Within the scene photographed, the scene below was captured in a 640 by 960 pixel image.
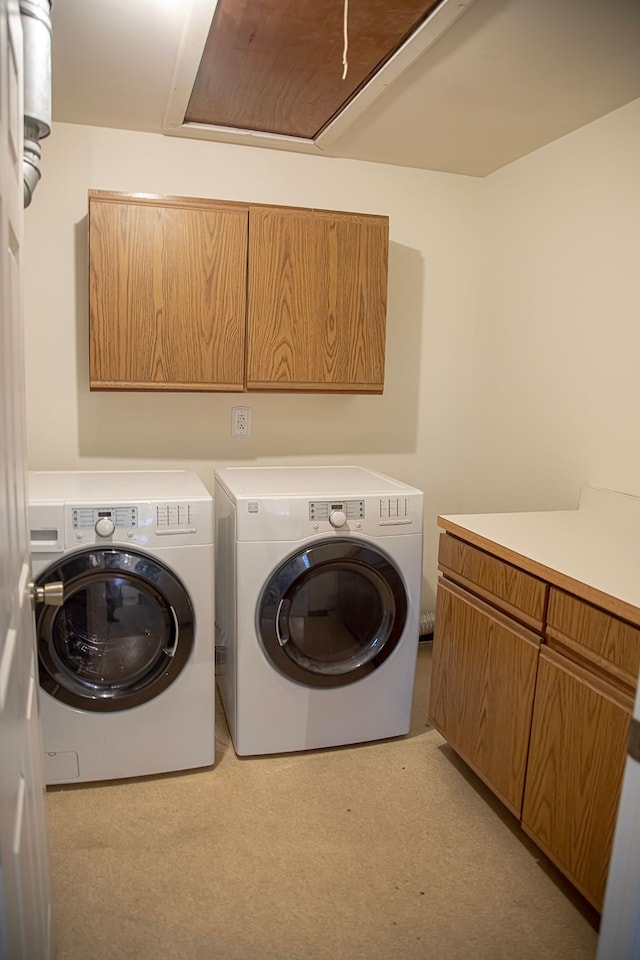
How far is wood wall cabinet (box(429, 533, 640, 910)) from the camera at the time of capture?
4.93 feet

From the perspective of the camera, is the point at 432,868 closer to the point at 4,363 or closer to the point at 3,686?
the point at 3,686

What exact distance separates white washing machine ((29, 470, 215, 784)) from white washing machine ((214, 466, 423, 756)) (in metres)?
0.13

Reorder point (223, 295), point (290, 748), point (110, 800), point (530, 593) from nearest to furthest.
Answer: point (530, 593), point (110, 800), point (290, 748), point (223, 295)

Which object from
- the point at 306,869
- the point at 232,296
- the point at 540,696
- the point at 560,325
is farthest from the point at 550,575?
the point at 232,296

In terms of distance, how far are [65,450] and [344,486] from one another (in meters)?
1.16

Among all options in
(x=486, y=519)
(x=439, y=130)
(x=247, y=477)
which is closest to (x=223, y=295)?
(x=247, y=477)

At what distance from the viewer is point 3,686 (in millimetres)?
789

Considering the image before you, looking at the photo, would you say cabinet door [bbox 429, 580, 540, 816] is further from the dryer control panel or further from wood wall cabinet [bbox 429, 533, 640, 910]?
the dryer control panel

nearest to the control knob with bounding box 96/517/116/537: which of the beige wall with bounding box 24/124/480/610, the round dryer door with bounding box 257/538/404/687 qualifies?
the round dryer door with bounding box 257/538/404/687

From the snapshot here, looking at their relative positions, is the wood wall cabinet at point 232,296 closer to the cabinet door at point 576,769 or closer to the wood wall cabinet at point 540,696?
the wood wall cabinet at point 540,696

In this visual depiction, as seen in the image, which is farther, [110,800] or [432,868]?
[110,800]

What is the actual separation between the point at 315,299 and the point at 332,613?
119 cm

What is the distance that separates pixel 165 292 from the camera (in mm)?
2387

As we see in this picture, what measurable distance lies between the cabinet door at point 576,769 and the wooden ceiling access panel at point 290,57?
1696 mm
